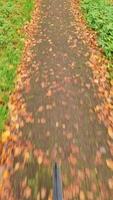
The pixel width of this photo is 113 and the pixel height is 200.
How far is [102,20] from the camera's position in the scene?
10867mm

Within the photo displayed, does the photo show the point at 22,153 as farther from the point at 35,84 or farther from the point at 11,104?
the point at 35,84

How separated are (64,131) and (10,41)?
15.2 ft

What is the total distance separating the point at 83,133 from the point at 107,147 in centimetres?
57

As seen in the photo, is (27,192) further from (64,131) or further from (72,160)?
(64,131)

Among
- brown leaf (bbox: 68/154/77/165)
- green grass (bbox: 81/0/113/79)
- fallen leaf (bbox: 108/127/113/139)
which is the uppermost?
green grass (bbox: 81/0/113/79)

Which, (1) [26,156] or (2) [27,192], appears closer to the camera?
(2) [27,192]

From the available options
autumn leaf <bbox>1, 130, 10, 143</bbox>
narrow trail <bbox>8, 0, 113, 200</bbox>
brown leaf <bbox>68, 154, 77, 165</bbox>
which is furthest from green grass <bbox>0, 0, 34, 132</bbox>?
brown leaf <bbox>68, 154, 77, 165</bbox>

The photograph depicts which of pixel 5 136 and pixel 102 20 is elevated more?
pixel 102 20

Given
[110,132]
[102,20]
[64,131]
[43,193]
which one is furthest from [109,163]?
[102,20]

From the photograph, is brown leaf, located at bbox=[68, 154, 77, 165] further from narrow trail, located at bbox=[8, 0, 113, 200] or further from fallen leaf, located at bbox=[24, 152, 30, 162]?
fallen leaf, located at bbox=[24, 152, 30, 162]

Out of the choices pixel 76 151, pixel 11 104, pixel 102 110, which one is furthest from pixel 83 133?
pixel 11 104

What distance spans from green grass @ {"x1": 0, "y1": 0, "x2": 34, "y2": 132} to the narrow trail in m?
0.48

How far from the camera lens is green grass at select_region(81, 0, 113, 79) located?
355 inches

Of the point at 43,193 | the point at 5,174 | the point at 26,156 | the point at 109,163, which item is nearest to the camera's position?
the point at 43,193
